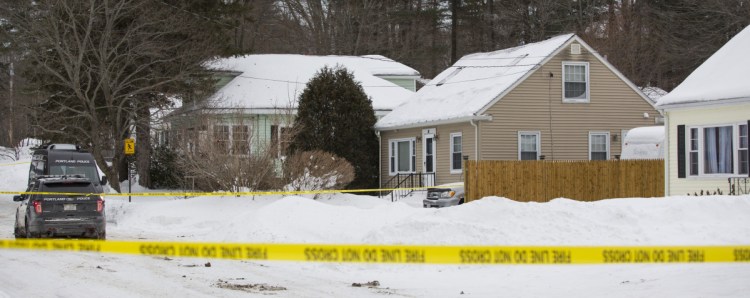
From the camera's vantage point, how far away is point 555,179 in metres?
29.5

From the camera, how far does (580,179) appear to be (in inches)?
1174

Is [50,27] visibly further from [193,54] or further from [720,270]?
[720,270]

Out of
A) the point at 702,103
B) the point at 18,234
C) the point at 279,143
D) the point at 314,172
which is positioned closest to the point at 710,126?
the point at 702,103

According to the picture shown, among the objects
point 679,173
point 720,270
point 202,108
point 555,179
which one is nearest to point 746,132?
point 679,173

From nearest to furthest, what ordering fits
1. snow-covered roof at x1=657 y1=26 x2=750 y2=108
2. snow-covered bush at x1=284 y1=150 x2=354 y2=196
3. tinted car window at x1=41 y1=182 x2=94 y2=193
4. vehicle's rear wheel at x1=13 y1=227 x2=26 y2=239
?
tinted car window at x1=41 y1=182 x2=94 y2=193 < vehicle's rear wheel at x1=13 y1=227 x2=26 y2=239 < snow-covered roof at x1=657 y1=26 x2=750 y2=108 < snow-covered bush at x1=284 y1=150 x2=354 y2=196

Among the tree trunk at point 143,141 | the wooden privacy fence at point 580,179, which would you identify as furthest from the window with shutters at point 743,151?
the tree trunk at point 143,141

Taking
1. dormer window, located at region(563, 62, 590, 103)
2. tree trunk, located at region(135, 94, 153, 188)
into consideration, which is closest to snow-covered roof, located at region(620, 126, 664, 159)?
dormer window, located at region(563, 62, 590, 103)

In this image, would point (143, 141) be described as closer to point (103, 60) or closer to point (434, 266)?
point (103, 60)

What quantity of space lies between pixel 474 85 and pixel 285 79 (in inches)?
475

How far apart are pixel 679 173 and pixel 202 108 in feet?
A: 67.7

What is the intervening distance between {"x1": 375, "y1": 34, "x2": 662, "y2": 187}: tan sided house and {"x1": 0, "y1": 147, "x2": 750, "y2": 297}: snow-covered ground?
35.6ft

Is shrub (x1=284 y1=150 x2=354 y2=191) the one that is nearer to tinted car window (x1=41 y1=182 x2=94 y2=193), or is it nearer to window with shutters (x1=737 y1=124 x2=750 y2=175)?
tinted car window (x1=41 y1=182 x2=94 y2=193)

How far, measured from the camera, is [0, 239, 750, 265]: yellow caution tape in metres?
11.2

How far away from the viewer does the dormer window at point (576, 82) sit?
3512cm
